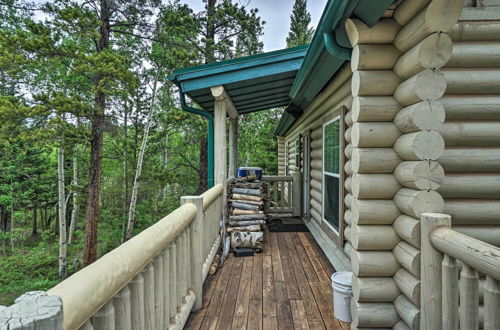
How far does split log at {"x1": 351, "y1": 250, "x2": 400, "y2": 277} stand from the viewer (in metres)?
2.00

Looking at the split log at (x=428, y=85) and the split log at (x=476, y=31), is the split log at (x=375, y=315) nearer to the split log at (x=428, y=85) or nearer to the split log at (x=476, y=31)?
the split log at (x=428, y=85)

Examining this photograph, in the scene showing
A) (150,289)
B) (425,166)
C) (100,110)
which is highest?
(100,110)

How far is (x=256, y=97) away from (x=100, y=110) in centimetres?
534

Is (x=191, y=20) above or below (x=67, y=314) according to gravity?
above

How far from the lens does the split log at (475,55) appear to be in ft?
6.07

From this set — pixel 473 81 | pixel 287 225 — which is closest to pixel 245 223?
pixel 287 225

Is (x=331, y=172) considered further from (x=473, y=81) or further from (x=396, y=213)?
(x=473, y=81)

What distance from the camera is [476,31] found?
1.87 metres

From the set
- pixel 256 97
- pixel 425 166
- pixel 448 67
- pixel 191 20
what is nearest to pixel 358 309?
pixel 425 166

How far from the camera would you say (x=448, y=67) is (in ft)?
6.19

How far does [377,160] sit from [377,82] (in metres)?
0.58

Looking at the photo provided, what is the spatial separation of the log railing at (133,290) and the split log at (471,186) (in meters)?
1.90

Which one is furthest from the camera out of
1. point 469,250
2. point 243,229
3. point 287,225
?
point 287,225

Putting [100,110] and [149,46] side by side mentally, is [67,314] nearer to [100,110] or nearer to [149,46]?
[100,110]
